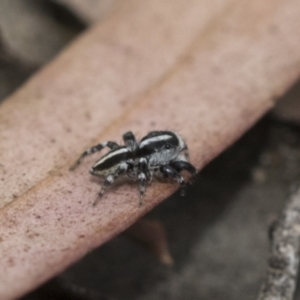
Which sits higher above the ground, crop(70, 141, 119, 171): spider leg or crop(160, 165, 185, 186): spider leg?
crop(70, 141, 119, 171): spider leg

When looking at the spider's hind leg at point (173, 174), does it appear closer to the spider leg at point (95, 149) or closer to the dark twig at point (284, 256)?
the spider leg at point (95, 149)

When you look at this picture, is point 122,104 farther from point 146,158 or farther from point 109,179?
point 109,179

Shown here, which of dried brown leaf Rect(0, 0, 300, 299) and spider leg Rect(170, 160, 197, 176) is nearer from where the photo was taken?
dried brown leaf Rect(0, 0, 300, 299)

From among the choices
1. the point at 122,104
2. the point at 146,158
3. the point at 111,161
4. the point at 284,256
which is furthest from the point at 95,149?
the point at 284,256

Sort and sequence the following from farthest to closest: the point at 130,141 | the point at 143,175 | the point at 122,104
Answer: the point at 122,104 → the point at 130,141 → the point at 143,175

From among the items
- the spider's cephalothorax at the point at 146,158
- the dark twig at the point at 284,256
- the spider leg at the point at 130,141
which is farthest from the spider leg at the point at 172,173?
the dark twig at the point at 284,256

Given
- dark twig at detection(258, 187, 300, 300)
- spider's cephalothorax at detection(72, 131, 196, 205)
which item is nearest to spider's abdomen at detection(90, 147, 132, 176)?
spider's cephalothorax at detection(72, 131, 196, 205)

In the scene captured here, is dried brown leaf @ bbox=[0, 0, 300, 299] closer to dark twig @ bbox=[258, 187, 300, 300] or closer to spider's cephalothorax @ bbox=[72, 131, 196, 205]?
spider's cephalothorax @ bbox=[72, 131, 196, 205]
